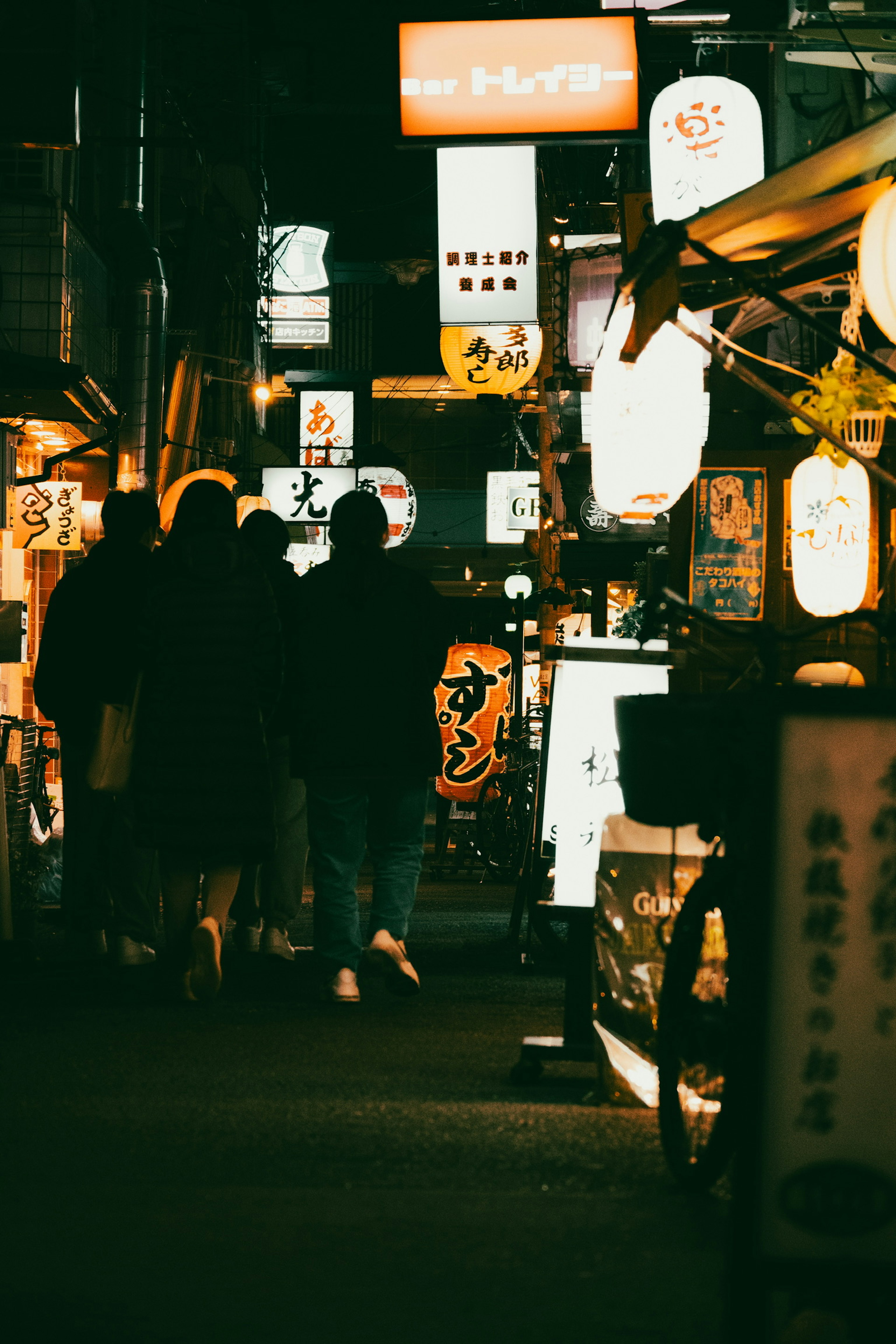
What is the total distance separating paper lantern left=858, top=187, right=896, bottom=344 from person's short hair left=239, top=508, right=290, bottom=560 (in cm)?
337

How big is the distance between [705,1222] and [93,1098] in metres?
2.34

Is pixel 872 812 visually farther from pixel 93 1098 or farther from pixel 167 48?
pixel 167 48

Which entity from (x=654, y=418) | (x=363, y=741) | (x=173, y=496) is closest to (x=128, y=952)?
(x=363, y=741)

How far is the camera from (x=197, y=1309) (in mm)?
3379

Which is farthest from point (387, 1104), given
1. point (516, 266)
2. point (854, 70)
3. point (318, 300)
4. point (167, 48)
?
point (318, 300)

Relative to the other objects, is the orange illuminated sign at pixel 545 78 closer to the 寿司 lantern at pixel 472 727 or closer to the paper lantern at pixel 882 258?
the paper lantern at pixel 882 258

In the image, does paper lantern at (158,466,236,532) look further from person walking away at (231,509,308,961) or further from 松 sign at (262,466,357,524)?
person walking away at (231,509,308,961)

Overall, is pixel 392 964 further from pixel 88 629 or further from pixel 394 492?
pixel 394 492

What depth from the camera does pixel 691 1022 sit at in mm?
4324

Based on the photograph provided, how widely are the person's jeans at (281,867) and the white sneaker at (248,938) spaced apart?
30 millimetres

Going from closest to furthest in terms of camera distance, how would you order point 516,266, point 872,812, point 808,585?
1. point 872,812
2. point 808,585
3. point 516,266

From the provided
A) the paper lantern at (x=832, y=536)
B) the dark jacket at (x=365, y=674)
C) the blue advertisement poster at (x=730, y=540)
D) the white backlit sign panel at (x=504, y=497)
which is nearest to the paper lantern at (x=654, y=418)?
the paper lantern at (x=832, y=536)

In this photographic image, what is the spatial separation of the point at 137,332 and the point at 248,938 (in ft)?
37.9

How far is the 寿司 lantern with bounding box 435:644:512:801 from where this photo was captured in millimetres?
17438
